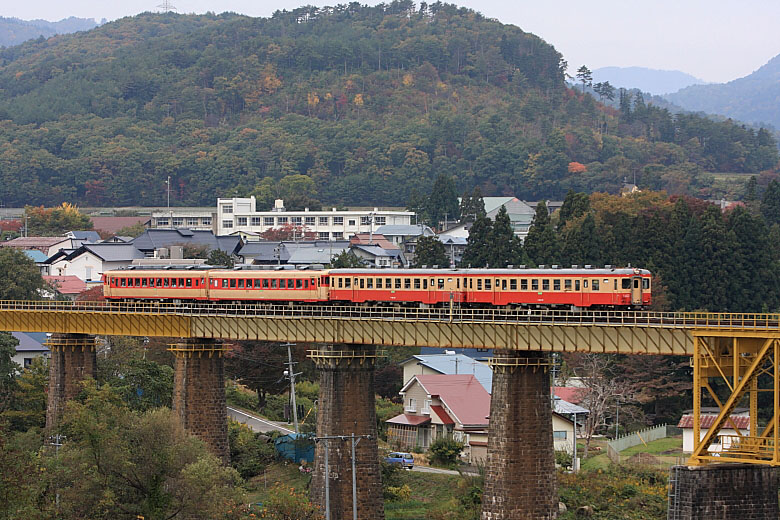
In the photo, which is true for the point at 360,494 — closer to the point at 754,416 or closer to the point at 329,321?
the point at 329,321

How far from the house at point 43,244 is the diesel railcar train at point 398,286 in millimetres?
83268

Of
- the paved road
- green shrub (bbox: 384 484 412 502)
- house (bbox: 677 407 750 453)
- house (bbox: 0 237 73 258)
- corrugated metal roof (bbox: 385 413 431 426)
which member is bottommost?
the paved road

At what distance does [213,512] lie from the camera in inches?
2044

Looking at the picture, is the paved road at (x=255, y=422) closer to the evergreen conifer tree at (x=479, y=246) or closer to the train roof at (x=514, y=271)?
the train roof at (x=514, y=271)

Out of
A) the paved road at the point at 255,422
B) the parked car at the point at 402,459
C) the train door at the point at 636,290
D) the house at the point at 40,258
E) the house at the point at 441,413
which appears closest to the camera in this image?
the train door at the point at 636,290

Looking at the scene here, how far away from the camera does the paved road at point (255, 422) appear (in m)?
81.3

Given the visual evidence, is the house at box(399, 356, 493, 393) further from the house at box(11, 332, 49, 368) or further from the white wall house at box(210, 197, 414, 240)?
the white wall house at box(210, 197, 414, 240)

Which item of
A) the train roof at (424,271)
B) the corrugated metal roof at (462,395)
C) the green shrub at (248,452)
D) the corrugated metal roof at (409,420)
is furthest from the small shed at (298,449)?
the train roof at (424,271)

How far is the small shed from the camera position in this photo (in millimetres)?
70938

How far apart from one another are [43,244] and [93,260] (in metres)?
17.9

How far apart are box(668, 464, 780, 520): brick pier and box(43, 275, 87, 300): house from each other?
90292mm

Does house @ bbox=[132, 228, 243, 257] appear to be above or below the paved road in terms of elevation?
above

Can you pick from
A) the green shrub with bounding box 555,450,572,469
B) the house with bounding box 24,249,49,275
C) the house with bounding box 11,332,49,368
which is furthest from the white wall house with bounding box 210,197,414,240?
the green shrub with bounding box 555,450,572,469

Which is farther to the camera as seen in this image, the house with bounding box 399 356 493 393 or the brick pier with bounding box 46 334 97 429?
the house with bounding box 399 356 493 393
